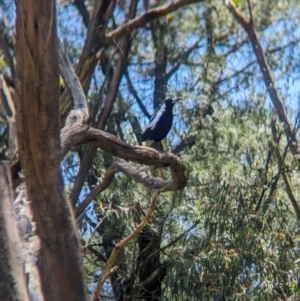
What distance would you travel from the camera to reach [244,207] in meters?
5.97

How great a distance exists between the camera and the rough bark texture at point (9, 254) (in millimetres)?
2824

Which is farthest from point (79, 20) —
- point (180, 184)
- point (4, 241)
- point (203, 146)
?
point (4, 241)

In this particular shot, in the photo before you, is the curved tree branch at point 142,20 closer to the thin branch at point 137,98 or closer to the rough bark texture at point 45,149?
the thin branch at point 137,98

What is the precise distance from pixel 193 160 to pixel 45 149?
12.9 feet

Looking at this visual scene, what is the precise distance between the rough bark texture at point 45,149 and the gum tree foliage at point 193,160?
1180 millimetres

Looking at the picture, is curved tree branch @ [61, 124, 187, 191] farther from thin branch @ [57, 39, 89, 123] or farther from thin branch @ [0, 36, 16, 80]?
thin branch @ [0, 36, 16, 80]

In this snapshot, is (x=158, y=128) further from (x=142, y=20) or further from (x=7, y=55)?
(x=7, y=55)

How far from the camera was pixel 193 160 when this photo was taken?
704 cm

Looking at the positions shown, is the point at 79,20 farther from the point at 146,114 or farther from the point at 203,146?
the point at 203,146

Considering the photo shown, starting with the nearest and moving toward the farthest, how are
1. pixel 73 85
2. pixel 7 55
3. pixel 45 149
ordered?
pixel 45 149 → pixel 73 85 → pixel 7 55

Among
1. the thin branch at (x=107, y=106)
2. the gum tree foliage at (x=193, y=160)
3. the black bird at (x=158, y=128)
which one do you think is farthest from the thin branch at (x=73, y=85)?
the black bird at (x=158, y=128)

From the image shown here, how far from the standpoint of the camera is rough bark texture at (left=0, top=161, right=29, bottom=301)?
2.82 metres

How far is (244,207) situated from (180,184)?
150 centimetres

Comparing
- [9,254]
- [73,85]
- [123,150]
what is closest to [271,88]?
[73,85]
